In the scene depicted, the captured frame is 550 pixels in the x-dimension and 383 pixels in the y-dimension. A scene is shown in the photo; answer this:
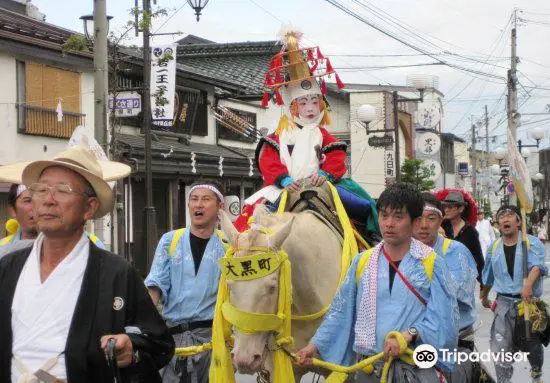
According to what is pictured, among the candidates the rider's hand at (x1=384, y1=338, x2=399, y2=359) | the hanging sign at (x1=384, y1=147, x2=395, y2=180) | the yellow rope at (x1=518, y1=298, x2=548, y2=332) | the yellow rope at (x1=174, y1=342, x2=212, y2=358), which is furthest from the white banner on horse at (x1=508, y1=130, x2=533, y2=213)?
the hanging sign at (x1=384, y1=147, x2=395, y2=180)

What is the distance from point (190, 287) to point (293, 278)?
82 cm

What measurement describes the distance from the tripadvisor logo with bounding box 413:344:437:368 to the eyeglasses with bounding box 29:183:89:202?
2.11 meters

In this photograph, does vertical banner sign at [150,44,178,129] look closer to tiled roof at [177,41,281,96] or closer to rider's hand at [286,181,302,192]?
tiled roof at [177,41,281,96]

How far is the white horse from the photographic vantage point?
16.9ft

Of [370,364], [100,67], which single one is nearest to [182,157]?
[100,67]

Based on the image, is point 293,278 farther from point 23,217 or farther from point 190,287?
point 23,217

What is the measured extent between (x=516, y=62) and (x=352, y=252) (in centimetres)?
2477

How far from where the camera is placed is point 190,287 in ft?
20.7

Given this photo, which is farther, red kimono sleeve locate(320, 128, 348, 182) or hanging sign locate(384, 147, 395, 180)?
hanging sign locate(384, 147, 395, 180)

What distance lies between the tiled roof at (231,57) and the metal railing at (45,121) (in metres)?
10.8

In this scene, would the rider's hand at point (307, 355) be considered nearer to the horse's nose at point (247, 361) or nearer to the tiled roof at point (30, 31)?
the horse's nose at point (247, 361)

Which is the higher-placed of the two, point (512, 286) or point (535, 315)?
point (512, 286)

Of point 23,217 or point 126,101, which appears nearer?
point 23,217

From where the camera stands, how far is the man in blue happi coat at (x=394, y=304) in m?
4.70
